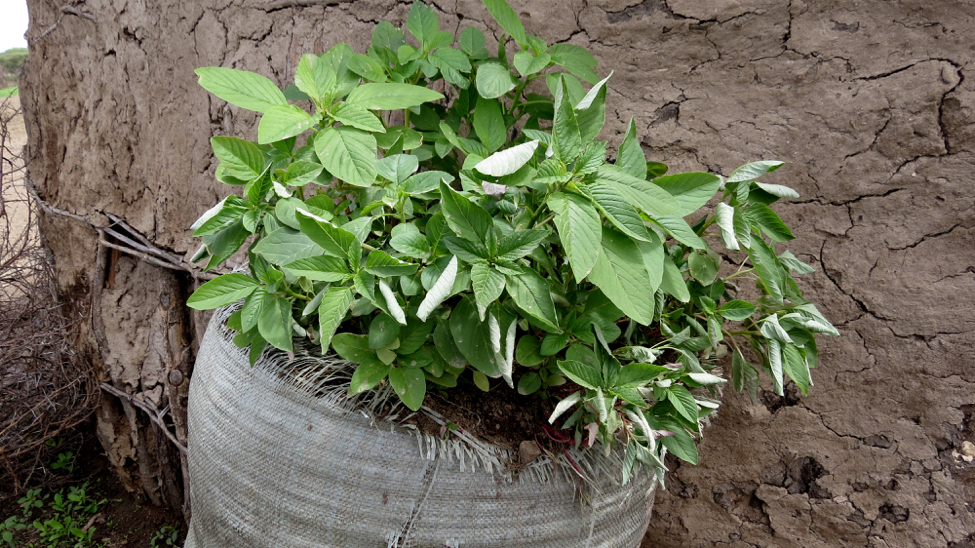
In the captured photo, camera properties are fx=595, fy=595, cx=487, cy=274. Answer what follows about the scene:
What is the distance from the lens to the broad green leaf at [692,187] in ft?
3.54

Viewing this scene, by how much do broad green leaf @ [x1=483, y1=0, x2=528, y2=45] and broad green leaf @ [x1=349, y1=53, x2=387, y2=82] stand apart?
0.27m

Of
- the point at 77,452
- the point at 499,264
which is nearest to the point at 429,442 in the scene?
the point at 499,264

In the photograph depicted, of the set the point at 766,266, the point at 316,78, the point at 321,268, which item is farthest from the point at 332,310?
the point at 766,266

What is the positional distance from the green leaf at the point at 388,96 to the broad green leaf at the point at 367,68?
0.11 m

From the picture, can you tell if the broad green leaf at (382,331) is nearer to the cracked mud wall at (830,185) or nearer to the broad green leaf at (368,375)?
the broad green leaf at (368,375)

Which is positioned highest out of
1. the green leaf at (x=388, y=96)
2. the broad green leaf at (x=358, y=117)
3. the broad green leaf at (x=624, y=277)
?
the green leaf at (x=388, y=96)

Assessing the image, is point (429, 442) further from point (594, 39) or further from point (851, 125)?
point (851, 125)

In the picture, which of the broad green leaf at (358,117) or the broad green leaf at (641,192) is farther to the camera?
the broad green leaf at (358,117)

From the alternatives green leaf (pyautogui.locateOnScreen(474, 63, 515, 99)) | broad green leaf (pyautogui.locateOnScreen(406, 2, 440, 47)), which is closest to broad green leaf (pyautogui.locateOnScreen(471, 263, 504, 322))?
green leaf (pyautogui.locateOnScreen(474, 63, 515, 99))

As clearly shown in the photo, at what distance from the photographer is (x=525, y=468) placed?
43.5 inches

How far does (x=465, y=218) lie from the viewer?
0.95 metres

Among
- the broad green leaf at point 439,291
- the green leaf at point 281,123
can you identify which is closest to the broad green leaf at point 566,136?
the broad green leaf at point 439,291

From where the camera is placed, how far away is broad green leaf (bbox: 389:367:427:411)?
1046 mm

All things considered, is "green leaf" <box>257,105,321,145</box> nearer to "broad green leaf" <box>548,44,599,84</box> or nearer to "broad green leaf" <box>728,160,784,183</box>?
"broad green leaf" <box>548,44,599,84</box>
